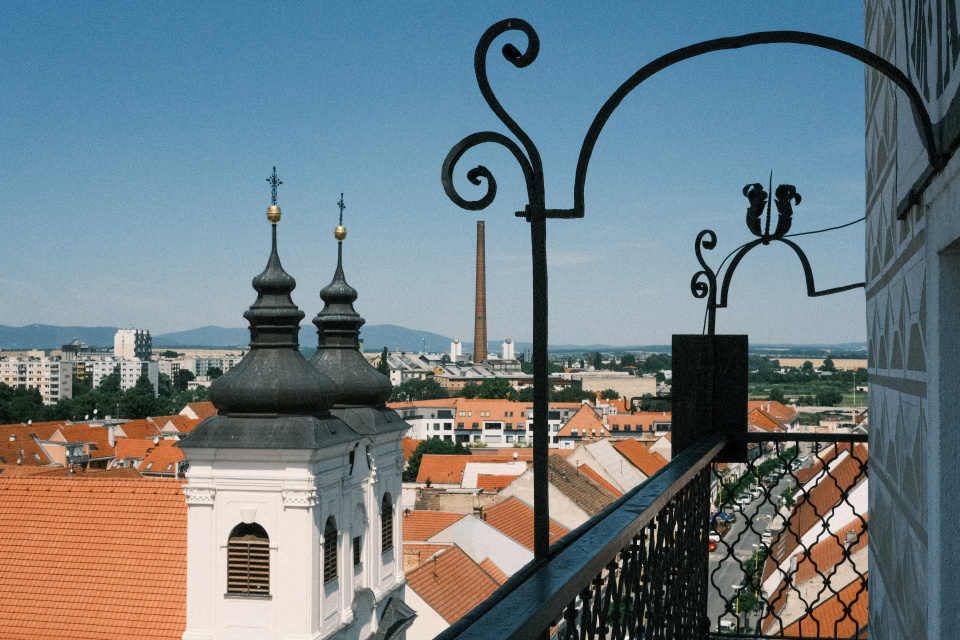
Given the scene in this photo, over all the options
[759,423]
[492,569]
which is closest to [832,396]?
[492,569]

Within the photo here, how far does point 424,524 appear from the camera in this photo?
31.8 m

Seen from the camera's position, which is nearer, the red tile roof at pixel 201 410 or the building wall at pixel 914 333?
the building wall at pixel 914 333

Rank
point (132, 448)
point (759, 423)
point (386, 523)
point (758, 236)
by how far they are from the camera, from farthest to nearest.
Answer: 1. point (132, 448)
2. point (759, 423)
3. point (386, 523)
4. point (758, 236)

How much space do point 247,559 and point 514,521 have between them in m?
16.5

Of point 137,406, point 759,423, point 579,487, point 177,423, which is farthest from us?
point 137,406

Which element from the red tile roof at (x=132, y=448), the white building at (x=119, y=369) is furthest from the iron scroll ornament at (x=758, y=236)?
the white building at (x=119, y=369)

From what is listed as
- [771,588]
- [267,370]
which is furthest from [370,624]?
[771,588]

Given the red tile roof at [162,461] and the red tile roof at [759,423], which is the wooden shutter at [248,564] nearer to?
the red tile roof at [759,423]

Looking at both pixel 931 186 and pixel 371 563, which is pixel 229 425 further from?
pixel 931 186

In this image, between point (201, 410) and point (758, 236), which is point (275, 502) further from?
point (201, 410)

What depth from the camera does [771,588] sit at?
20266 millimetres

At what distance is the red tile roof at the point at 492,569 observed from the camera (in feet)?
85.6

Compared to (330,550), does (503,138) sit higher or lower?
higher

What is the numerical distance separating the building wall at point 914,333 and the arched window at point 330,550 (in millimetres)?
14259
